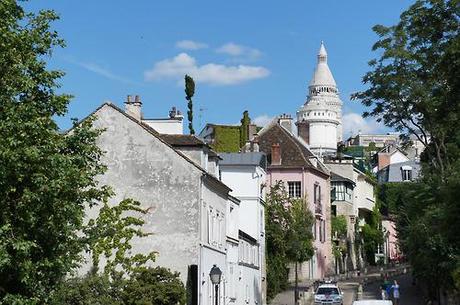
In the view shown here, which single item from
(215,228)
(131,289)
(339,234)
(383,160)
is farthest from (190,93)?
(383,160)

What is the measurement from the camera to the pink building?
7488cm

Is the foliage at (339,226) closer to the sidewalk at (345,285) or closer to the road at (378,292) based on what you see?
the sidewalk at (345,285)

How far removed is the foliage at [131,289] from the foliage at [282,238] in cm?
2528

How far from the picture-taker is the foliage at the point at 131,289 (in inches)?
1423

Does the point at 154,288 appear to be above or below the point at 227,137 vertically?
below

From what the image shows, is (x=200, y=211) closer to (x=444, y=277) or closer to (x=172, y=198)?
(x=172, y=198)

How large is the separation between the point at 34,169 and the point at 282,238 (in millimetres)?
43882

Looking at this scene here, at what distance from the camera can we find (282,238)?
62906mm

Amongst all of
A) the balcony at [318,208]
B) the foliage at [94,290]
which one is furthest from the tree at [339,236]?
the foliage at [94,290]

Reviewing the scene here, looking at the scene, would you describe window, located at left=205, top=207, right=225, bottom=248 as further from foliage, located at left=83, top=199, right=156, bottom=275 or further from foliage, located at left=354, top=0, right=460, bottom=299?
foliage, located at left=354, top=0, right=460, bottom=299

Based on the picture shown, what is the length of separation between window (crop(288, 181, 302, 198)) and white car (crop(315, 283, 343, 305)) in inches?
869

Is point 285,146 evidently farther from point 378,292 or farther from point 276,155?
point 378,292

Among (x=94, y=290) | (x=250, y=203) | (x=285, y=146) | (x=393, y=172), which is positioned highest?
(x=393, y=172)

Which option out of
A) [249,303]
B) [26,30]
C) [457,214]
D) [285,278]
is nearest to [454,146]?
[457,214]
